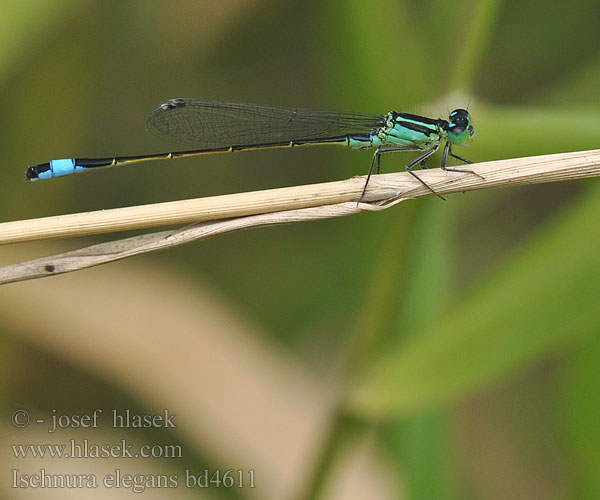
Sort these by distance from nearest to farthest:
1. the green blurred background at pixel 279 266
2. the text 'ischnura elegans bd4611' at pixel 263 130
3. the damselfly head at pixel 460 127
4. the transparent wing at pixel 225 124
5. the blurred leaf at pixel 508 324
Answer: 1. the blurred leaf at pixel 508 324
2. the damselfly head at pixel 460 127
3. the green blurred background at pixel 279 266
4. the text 'ischnura elegans bd4611' at pixel 263 130
5. the transparent wing at pixel 225 124

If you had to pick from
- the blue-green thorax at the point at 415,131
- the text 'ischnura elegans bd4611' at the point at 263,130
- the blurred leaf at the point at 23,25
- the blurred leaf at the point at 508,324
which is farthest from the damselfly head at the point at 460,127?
the blurred leaf at the point at 23,25

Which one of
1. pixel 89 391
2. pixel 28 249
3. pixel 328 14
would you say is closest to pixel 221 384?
pixel 89 391

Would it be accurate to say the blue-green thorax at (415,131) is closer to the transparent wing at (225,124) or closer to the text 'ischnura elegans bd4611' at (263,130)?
the text 'ischnura elegans bd4611' at (263,130)

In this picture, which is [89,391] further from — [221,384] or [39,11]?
[39,11]

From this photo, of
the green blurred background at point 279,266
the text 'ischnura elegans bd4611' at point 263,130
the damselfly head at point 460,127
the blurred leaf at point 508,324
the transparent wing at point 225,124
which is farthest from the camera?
the transparent wing at point 225,124

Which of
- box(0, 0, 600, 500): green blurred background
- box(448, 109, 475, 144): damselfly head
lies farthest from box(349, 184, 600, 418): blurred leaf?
box(448, 109, 475, 144): damselfly head

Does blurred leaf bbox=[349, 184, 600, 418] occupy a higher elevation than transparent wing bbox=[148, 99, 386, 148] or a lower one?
lower

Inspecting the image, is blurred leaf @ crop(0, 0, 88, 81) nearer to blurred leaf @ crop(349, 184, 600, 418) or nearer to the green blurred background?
the green blurred background
